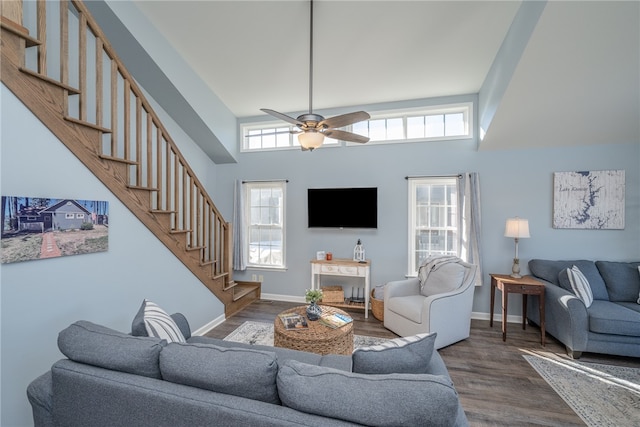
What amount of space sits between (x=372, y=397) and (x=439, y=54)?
3501 millimetres

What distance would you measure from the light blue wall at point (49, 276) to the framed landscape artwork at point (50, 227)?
57 mm

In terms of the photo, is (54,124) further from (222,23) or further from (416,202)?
(416,202)

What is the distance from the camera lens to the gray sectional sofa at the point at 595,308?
2621mm

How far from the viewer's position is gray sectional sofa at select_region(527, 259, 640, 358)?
2.62 metres

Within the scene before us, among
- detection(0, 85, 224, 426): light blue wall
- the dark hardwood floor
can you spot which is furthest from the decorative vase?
detection(0, 85, 224, 426): light blue wall

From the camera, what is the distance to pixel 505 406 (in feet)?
6.89

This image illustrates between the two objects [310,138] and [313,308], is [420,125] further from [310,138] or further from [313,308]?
[313,308]

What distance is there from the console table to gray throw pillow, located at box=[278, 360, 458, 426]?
9.49 ft

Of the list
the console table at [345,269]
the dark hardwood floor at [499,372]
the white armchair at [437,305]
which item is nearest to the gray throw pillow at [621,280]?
the dark hardwood floor at [499,372]

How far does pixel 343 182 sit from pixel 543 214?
2853mm

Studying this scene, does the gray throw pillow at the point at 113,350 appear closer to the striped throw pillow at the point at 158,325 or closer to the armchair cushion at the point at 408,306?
the striped throw pillow at the point at 158,325

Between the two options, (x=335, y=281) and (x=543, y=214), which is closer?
(x=543, y=214)

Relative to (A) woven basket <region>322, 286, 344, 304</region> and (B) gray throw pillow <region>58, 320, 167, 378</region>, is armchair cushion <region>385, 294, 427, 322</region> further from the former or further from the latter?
(B) gray throw pillow <region>58, 320, 167, 378</region>

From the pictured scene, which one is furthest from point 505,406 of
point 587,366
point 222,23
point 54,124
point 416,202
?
point 222,23
